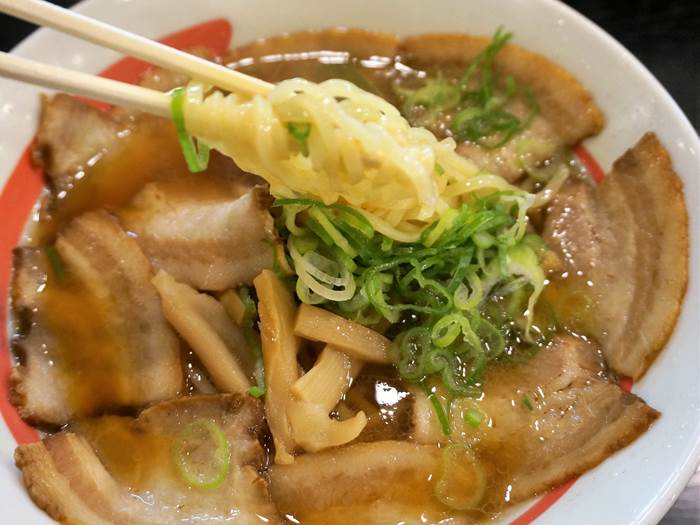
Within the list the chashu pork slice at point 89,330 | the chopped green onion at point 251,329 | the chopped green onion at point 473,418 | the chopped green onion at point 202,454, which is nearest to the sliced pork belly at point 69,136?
the chashu pork slice at point 89,330

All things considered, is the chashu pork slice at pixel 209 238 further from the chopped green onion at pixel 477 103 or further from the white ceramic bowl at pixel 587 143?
the chopped green onion at pixel 477 103

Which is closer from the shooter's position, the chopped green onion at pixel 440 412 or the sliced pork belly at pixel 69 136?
the chopped green onion at pixel 440 412

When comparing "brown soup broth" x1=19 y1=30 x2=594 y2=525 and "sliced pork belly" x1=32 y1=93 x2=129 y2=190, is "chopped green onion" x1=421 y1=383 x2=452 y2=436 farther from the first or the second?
"sliced pork belly" x1=32 y1=93 x2=129 y2=190

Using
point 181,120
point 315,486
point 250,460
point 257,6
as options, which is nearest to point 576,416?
point 315,486

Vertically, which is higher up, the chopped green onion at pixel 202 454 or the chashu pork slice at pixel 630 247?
the chashu pork slice at pixel 630 247

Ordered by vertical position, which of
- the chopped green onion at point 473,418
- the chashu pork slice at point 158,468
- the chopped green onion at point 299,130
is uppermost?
the chopped green onion at point 299,130

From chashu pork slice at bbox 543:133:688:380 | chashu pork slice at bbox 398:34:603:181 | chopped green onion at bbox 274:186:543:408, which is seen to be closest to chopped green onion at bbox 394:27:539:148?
chashu pork slice at bbox 398:34:603:181
